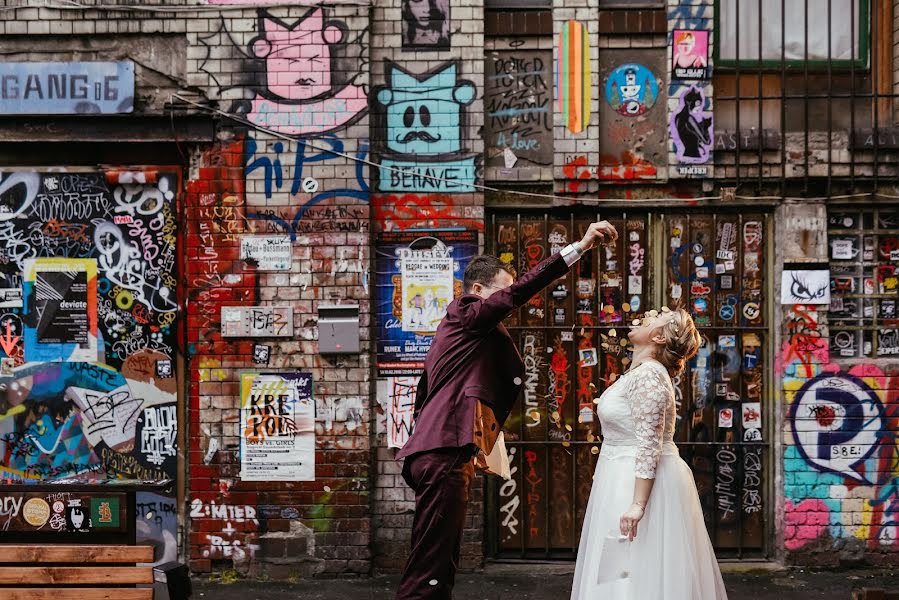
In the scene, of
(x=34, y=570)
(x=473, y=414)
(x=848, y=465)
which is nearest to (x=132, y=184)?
(x=34, y=570)

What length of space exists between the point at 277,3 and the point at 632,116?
8.70 ft

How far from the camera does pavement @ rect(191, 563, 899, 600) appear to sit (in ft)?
20.7

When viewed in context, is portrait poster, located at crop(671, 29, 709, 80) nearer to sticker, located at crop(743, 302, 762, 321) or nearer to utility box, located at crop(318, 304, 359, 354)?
sticker, located at crop(743, 302, 762, 321)

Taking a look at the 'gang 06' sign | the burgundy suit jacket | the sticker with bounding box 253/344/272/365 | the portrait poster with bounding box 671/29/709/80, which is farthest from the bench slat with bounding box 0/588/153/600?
the portrait poster with bounding box 671/29/709/80

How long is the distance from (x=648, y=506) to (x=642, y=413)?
18.7 inches

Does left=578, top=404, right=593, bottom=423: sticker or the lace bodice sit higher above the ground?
the lace bodice

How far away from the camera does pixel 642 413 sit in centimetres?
454

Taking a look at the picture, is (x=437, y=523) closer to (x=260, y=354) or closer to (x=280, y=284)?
(x=260, y=354)

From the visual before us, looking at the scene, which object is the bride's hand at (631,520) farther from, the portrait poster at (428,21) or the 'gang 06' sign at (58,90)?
the 'gang 06' sign at (58,90)

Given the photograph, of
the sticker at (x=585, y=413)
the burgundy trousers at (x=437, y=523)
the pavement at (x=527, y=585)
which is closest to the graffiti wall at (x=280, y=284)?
the pavement at (x=527, y=585)

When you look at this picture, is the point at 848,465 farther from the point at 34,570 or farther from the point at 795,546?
the point at 34,570

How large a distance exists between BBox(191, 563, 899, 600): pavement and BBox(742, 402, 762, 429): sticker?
1014 mm

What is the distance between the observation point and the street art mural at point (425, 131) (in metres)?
6.74

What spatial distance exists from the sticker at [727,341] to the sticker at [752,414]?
17.3 inches
